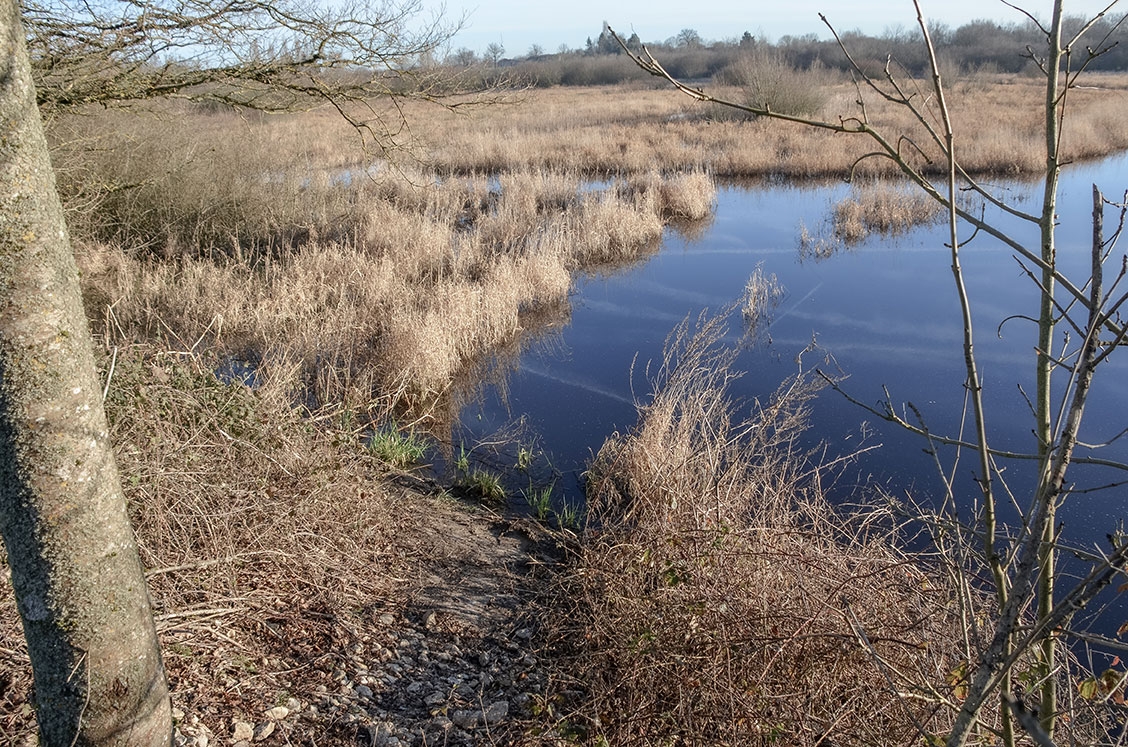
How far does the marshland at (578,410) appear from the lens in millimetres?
2906

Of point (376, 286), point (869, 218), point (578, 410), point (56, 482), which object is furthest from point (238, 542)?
point (869, 218)

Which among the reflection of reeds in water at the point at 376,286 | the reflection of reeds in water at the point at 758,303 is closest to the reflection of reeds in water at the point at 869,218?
the reflection of reeds in water at the point at 758,303

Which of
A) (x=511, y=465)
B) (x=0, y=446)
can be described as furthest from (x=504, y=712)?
(x=511, y=465)

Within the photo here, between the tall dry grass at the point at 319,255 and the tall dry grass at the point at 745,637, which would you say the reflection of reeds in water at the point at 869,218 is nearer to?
the tall dry grass at the point at 319,255

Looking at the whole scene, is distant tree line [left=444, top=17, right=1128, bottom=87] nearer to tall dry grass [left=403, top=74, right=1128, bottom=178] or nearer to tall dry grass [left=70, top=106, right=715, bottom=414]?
tall dry grass [left=403, top=74, right=1128, bottom=178]

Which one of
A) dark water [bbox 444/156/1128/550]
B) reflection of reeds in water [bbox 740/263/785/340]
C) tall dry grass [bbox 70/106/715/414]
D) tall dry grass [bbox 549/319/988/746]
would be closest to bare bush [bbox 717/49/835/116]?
tall dry grass [bbox 70/106/715/414]

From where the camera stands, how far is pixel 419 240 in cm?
1091

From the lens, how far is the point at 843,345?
A: 8.70 metres

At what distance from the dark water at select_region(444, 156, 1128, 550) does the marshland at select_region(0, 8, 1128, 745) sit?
0.05 meters

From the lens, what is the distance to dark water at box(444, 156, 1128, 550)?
6.52m

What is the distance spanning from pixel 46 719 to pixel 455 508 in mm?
3502

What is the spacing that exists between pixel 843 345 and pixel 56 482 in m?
8.11

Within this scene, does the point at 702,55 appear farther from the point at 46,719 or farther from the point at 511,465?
the point at 46,719

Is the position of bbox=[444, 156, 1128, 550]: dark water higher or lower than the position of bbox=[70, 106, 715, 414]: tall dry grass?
lower
